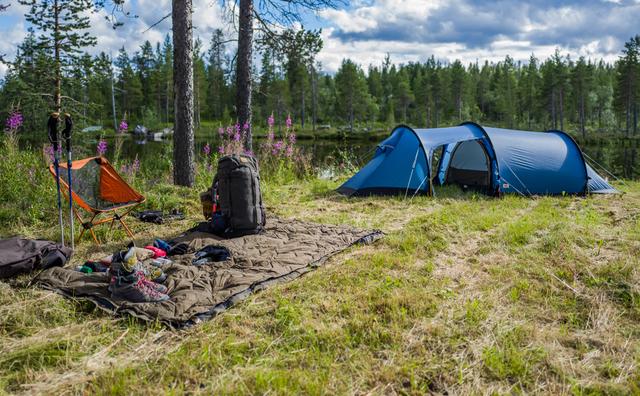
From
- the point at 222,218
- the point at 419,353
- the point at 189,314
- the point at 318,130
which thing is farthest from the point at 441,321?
the point at 318,130

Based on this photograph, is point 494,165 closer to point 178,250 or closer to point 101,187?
point 178,250

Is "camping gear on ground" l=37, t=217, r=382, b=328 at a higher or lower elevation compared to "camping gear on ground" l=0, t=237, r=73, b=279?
lower

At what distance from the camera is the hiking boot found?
133 inches

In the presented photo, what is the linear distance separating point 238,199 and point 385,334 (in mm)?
2782

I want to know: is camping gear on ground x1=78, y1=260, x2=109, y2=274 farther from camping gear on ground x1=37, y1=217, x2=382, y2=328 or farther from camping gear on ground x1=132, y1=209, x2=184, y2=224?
camping gear on ground x1=132, y1=209, x2=184, y2=224

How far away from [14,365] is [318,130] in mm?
Result: 49673

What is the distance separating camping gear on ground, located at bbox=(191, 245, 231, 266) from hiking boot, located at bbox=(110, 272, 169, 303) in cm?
80

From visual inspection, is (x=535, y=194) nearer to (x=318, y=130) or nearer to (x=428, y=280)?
(x=428, y=280)

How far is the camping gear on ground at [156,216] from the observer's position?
6.06m

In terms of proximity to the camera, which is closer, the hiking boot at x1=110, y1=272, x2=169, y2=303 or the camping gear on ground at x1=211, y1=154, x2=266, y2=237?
the hiking boot at x1=110, y1=272, x2=169, y2=303

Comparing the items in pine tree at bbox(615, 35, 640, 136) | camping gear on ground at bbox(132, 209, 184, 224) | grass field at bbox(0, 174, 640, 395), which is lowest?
grass field at bbox(0, 174, 640, 395)

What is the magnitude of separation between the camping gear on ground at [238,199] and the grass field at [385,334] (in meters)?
1.18

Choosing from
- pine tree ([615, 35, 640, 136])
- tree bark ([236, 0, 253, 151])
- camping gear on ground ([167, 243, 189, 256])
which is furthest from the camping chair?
pine tree ([615, 35, 640, 136])

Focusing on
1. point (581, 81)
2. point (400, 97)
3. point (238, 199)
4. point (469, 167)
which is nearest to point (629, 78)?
point (581, 81)
